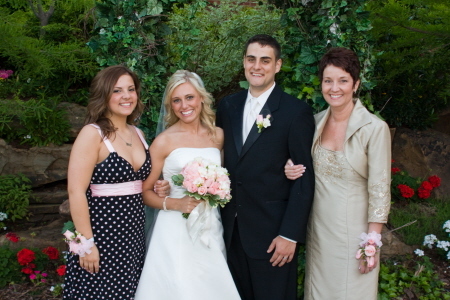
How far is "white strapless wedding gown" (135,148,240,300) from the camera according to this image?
10.9 feet

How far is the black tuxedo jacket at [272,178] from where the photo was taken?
10.7ft

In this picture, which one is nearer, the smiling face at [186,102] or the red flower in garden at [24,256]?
the smiling face at [186,102]

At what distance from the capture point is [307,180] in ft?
10.6

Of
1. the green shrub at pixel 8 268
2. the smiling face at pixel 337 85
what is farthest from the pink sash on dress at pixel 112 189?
the green shrub at pixel 8 268

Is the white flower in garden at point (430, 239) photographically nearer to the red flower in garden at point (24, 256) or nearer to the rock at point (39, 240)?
the rock at point (39, 240)

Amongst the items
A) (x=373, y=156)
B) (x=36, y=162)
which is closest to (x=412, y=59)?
(x=373, y=156)

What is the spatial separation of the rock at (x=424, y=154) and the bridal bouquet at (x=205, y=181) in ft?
14.8

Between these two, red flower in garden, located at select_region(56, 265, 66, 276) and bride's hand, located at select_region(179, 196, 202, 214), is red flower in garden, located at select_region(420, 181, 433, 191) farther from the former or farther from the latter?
red flower in garden, located at select_region(56, 265, 66, 276)

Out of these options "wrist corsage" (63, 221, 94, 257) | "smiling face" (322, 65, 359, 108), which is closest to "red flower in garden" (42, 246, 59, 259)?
"wrist corsage" (63, 221, 94, 257)

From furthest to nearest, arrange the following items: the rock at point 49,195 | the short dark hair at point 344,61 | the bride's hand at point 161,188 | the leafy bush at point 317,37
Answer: the rock at point 49,195
the leafy bush at point 317,37
the bride's hand at point 161,188
the short dark hair at point 344,61

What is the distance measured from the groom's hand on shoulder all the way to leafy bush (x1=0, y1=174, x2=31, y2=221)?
3.33 meters

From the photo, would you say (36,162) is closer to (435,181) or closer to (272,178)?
(272,178)

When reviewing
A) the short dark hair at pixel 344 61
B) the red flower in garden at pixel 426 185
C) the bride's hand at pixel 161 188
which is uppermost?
the short dark hair at pixel 344 61

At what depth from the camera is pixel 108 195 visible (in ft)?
10.3
